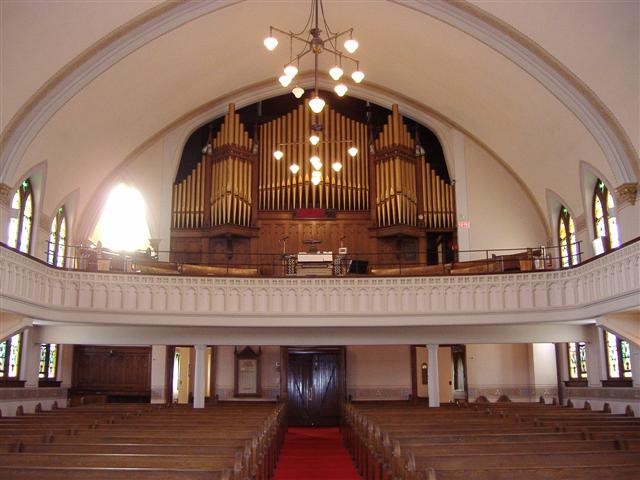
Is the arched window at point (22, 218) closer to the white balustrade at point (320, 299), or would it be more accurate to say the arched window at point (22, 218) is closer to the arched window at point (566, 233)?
the white balustrade at point (320, 299)

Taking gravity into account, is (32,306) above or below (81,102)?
below

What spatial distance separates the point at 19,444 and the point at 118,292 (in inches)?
361

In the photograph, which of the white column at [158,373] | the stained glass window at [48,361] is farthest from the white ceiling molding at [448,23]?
the white column at [158,373]

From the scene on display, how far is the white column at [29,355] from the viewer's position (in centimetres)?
1816

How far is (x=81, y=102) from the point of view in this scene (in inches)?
669

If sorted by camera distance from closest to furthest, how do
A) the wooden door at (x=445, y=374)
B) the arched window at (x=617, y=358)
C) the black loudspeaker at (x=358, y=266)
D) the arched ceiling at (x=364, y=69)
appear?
the arched ceiling at (x=364, y=69), the arched window at (x=617, y=358), the black loudspeaker at (x=358, y=266), the wooden door at (x=445, y=374)

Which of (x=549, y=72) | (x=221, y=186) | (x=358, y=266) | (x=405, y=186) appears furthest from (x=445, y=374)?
(x=549, y=72)

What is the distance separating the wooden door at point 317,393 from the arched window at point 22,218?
9.67 metres

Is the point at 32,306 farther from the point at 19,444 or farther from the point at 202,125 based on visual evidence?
the point at 202,125

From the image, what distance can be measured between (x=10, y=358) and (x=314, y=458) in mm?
8746

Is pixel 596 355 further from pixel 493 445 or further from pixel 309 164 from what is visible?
pixel 493 445

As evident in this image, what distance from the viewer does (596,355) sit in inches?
728

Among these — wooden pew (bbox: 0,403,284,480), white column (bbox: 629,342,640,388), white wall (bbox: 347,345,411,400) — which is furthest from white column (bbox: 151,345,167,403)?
white column (bbox: 629,342,640,388)

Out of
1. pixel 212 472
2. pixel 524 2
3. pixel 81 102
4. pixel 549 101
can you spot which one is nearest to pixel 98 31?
pixel 81 102
